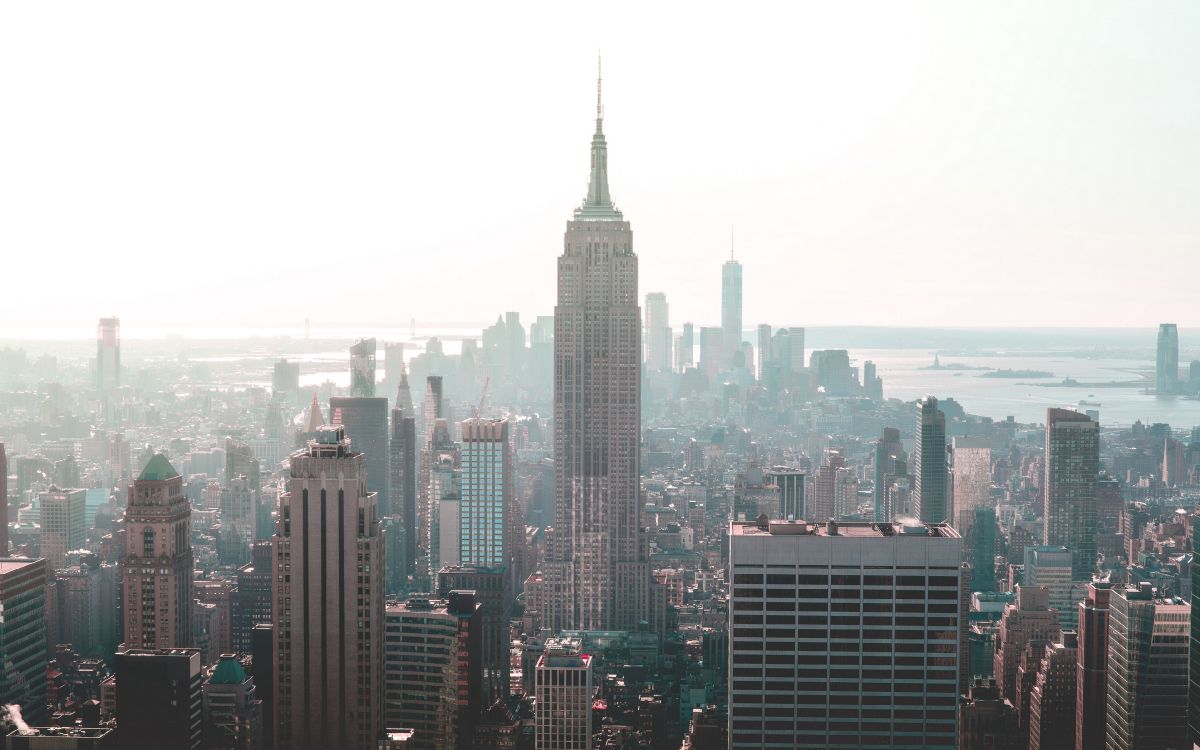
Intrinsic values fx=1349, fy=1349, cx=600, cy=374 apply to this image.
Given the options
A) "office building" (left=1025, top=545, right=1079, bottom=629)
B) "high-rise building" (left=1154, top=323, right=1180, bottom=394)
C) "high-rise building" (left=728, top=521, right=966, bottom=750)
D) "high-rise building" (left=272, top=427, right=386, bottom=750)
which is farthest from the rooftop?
"high-rise building" (left=1154, top=323, right=1180, bottom=394)

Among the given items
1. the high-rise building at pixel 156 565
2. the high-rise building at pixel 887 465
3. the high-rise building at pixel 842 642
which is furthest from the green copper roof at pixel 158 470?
the high-rise building at pixel 887 465

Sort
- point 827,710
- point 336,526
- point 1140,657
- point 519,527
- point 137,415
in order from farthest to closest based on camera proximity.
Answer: point 519,527 → point 137,415 → point 1140,657 → point 336,526 → point 827,710

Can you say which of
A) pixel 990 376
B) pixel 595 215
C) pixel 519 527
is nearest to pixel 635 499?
pixel 519 527

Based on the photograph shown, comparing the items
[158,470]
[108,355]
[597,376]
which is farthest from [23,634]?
[597,376]

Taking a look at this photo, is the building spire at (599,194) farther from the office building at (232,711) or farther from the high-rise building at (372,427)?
the office building at (232,711)

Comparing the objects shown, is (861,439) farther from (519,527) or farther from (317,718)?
(317,718)

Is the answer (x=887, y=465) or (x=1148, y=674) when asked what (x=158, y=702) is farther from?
(x=887, y=465)
